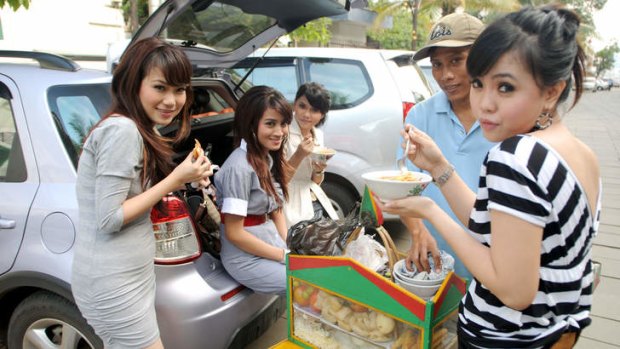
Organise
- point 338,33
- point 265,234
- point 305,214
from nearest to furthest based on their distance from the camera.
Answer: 1. point 265,234
2. point 305,214
3. point 338,33

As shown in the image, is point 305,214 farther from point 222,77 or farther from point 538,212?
point 538,212

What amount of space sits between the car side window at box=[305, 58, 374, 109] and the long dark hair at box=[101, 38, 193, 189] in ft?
8.70

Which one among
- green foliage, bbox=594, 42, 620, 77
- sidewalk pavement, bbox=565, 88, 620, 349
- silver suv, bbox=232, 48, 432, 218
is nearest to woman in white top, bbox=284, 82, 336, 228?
silver suv, bbox=232, 48, 432, 218

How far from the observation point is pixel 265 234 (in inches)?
91.8

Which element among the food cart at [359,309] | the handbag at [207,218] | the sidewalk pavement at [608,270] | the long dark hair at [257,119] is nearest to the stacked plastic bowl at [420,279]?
the food cart at [359,309]

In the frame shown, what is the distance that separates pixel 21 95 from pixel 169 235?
Answer: 980mm

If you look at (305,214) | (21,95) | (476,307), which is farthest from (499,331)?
(21,95)

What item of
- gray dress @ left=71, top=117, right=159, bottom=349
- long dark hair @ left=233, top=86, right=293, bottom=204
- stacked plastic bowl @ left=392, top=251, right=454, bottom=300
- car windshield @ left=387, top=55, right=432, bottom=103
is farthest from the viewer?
car windshield @ left=387, top=55, right=432, bottom=103

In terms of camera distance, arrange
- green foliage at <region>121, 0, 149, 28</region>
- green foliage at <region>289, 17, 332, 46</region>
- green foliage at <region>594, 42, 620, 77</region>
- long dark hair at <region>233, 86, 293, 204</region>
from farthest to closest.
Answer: green foliage at <region>594, 42, 620, 77</region> → green foliage at <region>121, 0, 149, 28</region> → green foliage at <region>289, 17, 332, 46</region> → long dark hair at <region>233, 86, 293, 204</region>

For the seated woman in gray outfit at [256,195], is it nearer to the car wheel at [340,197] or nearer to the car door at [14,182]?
the car door at [14,182]

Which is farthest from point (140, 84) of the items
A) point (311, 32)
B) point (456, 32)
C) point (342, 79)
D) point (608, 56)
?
point (608, 56)

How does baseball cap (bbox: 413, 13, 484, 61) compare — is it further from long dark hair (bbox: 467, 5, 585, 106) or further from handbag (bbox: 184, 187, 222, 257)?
handbag (bbox: 184, 187, 222, 257)

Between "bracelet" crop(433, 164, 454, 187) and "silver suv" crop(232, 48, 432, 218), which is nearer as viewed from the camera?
"bracelet" crop(433, 164, 454, 187)

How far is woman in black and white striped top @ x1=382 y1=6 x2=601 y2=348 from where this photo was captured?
3.09ft
